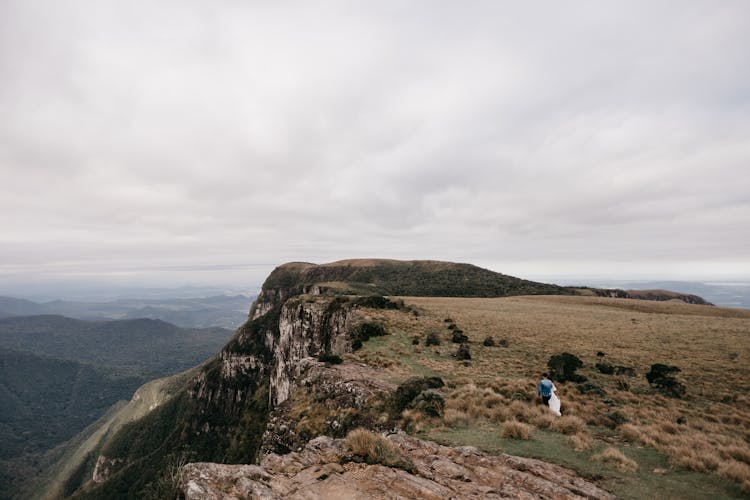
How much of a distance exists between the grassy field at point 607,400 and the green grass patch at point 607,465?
0.04 metres

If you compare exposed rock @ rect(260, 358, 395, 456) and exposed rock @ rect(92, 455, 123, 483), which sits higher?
exposed rock @ rect(260, 358, 395, 456)

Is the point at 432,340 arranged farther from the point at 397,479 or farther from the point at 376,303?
the point at 397,479

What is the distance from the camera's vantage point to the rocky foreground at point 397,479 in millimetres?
7344

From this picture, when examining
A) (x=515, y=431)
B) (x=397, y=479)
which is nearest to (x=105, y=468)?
(x=397, y=479)

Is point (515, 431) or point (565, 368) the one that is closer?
point (515, 431)

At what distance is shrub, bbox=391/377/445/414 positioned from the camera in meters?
13.8

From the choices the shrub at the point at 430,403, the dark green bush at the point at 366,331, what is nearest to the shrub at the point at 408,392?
the shrub at the point at 430,403

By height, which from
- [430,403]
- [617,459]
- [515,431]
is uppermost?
[617,459]

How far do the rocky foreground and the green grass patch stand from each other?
2.03 feet

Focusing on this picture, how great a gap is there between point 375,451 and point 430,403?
4758 millimetres

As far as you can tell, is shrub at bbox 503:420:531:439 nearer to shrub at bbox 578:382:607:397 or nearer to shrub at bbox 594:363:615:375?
shrub at bbox 578:382:607:397

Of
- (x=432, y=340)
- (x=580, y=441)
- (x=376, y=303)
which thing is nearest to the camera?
(x=580, y=441)

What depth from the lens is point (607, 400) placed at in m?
14.7

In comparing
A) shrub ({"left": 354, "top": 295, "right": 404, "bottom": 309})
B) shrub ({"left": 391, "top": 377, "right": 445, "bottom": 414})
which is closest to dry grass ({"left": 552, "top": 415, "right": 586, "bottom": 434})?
shrub ({"left": 391, "top": 377, "right": 445, "bottom": 414})
